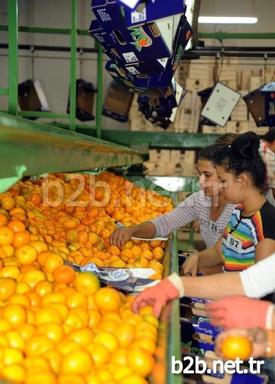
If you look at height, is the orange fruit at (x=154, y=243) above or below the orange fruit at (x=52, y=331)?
below

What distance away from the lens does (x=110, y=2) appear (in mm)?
2234

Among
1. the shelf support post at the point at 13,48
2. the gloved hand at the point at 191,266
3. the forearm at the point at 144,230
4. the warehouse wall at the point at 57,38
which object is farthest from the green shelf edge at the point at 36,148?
the warehouse wall at the point at 57,38

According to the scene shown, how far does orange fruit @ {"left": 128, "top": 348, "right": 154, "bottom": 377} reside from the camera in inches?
50.0

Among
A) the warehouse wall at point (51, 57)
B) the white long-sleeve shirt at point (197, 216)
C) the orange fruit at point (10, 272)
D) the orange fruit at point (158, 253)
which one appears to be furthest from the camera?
the warehouse wall at point (51, 57)

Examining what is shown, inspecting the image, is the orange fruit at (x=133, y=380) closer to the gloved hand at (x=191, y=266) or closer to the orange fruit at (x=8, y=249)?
the orange fruit at (x=8, y=249)

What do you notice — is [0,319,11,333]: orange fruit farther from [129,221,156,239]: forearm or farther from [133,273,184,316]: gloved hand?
[129,221,156,239]: forearm

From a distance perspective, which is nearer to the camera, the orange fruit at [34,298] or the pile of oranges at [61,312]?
the pile of oranges at [61,312]

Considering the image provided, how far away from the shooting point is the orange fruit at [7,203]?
7.72ft

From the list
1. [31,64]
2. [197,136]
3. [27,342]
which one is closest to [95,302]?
[27,342]

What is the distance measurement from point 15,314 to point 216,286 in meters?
0.75

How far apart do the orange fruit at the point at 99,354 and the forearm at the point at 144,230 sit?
153cm

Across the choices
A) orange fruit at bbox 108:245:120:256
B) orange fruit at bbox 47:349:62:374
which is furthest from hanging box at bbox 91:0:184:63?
orange fruit at bbox 47:349:62:374

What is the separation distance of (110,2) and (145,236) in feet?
4.68

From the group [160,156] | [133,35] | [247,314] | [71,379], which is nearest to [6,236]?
[71,379]
